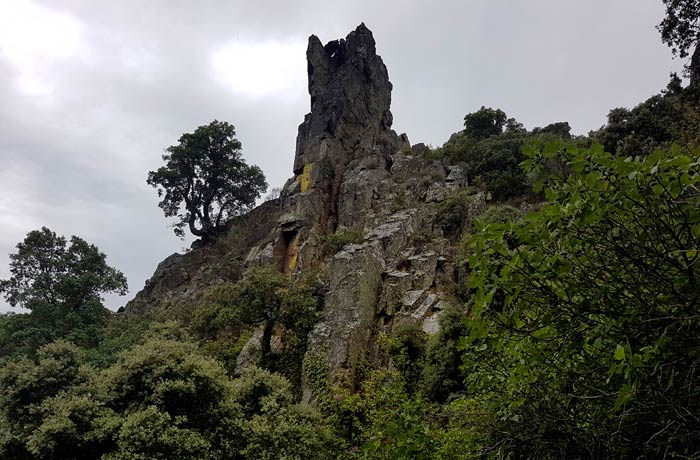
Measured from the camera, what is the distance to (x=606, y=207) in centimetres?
227

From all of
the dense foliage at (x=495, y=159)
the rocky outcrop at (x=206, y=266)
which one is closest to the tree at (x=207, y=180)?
the rocky outcrop at (x=206, y=266)

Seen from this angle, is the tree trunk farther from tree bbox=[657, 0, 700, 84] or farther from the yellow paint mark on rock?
tree bbox=[657, 0, 700, 84]

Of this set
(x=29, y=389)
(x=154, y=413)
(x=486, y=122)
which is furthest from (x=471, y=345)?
(x=486, y=122)

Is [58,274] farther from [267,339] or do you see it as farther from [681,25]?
[681,25]

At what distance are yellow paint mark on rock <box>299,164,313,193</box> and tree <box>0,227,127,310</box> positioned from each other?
1327 cm

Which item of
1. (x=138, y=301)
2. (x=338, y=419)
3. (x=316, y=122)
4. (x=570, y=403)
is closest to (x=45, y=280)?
(x=138, y=301)

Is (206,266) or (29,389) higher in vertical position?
(206,266)

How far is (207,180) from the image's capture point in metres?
33.7

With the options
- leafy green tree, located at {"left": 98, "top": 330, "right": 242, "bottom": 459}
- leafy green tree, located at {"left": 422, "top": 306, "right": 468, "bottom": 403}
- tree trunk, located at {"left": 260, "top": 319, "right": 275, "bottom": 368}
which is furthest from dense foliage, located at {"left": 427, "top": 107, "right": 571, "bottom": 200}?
leafy green tree, located at {"left": 98, "top": 330, "right": 242, "bottom": 459}

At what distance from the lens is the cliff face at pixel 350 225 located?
1567 cm

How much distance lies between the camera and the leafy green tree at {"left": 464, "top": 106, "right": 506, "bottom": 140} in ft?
112

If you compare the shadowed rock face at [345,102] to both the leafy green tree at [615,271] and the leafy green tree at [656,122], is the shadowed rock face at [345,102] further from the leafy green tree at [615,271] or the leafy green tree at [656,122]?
the leafy green tree at [615,271]

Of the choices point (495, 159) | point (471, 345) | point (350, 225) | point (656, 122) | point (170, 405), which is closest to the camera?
point (471, 345)

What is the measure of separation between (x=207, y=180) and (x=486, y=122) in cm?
2348
